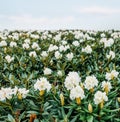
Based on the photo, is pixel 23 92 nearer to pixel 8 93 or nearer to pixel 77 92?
pixel 8 93

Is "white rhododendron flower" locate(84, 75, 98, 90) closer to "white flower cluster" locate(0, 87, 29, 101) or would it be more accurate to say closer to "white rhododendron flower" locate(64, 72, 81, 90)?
"white rhododendron flower" locate(64, 72, 81, 90)

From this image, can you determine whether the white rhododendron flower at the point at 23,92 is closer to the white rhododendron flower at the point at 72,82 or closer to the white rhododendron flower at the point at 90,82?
the white rhododendron flower at the point at 72,82

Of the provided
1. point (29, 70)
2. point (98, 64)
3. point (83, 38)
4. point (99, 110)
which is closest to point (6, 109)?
point (99, 110)

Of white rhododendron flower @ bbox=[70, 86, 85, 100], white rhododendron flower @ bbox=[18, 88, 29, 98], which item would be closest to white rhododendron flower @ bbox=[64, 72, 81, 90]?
white rhododendron flower @ bbox=[70, 86, 85, 100]

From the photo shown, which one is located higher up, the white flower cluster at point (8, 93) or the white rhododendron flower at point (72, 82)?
the white rhododendron flower at point (72, 82)

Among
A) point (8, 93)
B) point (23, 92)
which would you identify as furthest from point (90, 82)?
point (8, 93)

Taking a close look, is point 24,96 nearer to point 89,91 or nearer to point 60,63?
point 89,91

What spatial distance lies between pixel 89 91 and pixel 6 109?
1246 mm

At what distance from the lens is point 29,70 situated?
7.53m

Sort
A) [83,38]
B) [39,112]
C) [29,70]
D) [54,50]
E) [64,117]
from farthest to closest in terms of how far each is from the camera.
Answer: [83,38]
[54,50]
[29,70]
[39,112]
[64,117]

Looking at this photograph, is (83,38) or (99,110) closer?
(99,110)

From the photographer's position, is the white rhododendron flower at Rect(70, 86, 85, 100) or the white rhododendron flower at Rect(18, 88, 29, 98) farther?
the white rhododendron flower at Rect(18, 88, 29, 98)

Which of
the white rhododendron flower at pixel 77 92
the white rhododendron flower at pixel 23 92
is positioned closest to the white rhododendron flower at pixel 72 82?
the white rhododendron flower at pixel 77 92

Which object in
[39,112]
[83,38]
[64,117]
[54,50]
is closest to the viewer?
[64,117]
